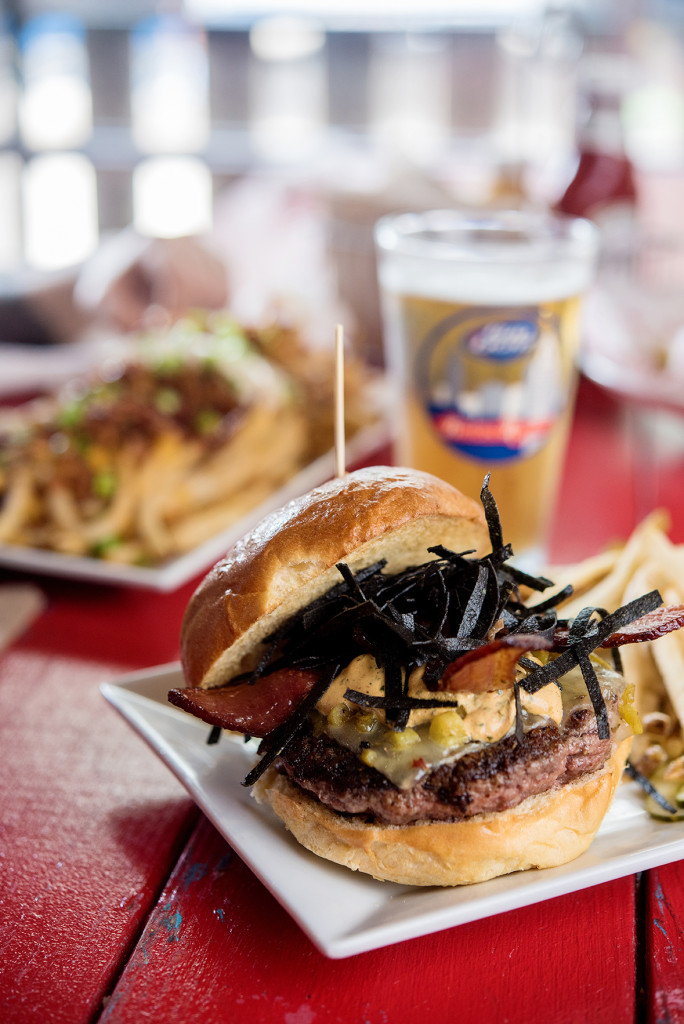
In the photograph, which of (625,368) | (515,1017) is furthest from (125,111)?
(515,1017)

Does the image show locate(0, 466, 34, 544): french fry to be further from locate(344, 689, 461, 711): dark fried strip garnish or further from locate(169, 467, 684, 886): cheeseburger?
locate(344, 689, 461, 711): dark fried strip garnish

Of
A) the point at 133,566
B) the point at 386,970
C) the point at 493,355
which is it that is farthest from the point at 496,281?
the point at 386,970

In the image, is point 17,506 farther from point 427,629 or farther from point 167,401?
point 427,629

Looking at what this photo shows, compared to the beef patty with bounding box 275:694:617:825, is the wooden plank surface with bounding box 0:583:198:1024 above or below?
below

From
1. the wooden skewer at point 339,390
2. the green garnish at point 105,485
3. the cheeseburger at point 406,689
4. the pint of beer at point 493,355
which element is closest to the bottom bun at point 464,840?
the cheeseburger at point 406,689

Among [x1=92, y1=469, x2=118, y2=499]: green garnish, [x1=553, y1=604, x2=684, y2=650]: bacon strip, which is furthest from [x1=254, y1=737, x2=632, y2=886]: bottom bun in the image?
[x1=92, y1=469, x2=118, y2=499]: green garnish

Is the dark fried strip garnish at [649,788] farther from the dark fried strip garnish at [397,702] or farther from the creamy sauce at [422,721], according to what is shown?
the dark fried strip garnish at [397,702]
